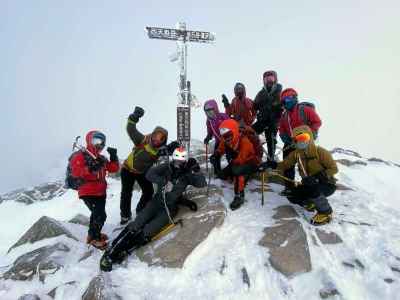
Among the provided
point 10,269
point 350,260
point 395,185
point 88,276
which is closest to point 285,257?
point 350,260

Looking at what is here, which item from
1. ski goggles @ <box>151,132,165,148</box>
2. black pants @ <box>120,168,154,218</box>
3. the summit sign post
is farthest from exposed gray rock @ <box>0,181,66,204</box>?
ski goggles @ <box>151,132,165,148</box>

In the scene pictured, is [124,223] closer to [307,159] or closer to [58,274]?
[58,274]

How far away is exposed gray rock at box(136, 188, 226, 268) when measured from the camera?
772 cm

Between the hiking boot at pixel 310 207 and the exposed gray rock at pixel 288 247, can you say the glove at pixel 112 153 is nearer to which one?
the exposed gray rock at pixel 288 247

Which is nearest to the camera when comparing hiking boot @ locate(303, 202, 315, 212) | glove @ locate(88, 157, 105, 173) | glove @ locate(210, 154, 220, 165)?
glove @ locate(88, 157, 105, 173)

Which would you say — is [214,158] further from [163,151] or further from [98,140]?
[98,140]

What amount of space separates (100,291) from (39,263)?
2.67 metres

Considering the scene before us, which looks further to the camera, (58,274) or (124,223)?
(124,223)

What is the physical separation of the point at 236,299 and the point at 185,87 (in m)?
10.6

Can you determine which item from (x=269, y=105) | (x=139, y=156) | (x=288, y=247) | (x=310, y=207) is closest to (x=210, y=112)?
(x=269, y=105)

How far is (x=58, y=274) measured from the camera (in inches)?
316

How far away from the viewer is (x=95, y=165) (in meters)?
8.73

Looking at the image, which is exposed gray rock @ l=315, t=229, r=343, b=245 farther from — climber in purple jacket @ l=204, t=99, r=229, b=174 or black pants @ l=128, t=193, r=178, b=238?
climber in purple jacket @ l=204, t=99, r=229, b=174

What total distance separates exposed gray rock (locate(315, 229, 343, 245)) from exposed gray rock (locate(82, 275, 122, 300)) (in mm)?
4779
